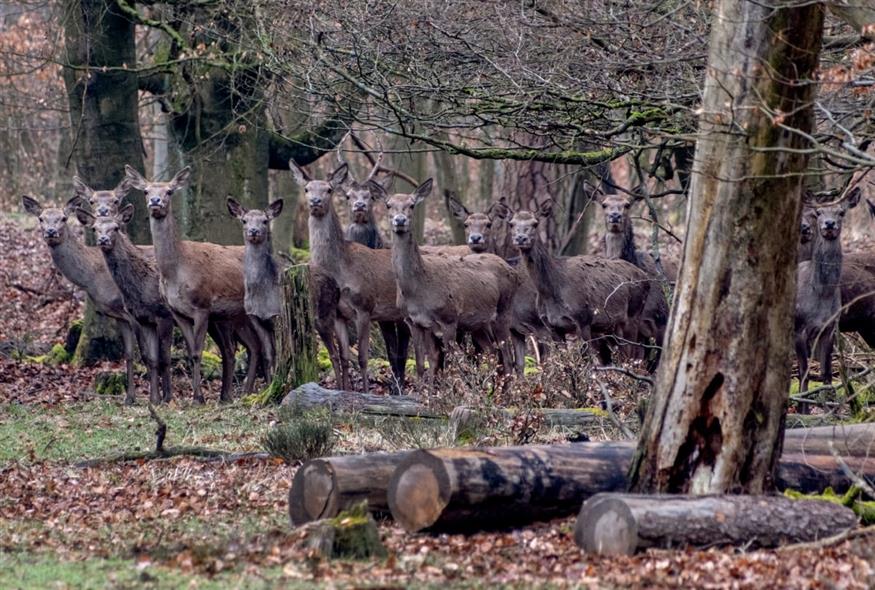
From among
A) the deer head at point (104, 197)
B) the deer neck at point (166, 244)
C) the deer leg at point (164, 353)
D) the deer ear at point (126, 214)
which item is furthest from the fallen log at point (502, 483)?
the deer head at point (104, 197)

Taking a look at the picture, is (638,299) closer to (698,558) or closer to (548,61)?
(548,61)

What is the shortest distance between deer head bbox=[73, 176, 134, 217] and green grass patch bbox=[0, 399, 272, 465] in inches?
110

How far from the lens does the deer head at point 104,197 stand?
1864 cm

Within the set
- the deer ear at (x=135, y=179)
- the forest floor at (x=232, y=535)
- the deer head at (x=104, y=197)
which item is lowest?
the forest floor at (x=232, y=535)

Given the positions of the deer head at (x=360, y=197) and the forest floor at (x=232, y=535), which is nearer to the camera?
the forest floor at (x=232, y=535)

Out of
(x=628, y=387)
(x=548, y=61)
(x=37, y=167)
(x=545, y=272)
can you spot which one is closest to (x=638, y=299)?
(x=545, y=272)

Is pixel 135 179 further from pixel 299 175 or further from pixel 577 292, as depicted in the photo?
pixel 577 292

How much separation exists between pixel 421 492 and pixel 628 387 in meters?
5.69

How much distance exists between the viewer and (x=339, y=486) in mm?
8672

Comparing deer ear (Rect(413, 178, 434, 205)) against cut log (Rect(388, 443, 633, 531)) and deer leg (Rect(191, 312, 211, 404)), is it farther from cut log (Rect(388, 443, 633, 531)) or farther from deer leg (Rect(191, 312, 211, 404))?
cut log (Rect(388, 443, 633, 531))

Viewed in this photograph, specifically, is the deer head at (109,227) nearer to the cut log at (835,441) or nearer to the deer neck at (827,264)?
the deer neck at (827,264)

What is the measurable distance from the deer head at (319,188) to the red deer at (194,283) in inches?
52.1

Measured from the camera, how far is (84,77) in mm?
19906

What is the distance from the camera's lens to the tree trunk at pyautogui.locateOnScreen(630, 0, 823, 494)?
26.9ft
